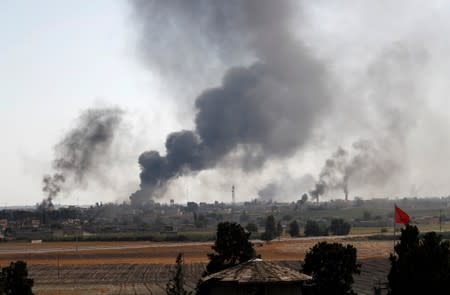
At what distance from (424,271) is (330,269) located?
19.9 feet

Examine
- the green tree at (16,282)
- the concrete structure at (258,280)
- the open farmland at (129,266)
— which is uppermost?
the concrete structure at (258,280)

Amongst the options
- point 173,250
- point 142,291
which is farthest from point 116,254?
point 142,291

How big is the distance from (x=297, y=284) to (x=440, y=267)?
13.0 meters

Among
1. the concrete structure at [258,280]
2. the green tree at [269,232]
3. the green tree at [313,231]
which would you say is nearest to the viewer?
the concrete structure at [258,280]

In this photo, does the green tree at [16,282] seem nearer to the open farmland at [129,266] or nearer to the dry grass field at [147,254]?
the open farmland at [129,266]

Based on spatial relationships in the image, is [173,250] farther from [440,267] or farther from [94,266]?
[440,267]

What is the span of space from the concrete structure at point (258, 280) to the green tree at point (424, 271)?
38.2ft

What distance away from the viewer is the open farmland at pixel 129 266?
69.9m

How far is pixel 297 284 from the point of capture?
2619cm

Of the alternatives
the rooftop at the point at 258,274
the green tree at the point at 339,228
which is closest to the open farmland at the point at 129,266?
the green tree at the point at 339,228

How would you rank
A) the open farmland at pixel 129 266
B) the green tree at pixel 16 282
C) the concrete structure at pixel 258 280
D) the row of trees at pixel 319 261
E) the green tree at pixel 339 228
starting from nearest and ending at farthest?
the concrete structure at pixel 258 280, the row of trees at pixel 319 261, the green tree at pixel 16 282, the open farmland at pixel 129 266, the green tree at pixel 339 228

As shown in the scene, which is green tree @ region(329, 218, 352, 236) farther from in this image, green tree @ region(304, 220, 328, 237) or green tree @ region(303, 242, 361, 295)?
green tree @ region(303, 242, 361, 295)

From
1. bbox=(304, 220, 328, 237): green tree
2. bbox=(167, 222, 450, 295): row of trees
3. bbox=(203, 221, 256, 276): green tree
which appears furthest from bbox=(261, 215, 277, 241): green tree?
bbox=(203, 221, 256, 276): green tree

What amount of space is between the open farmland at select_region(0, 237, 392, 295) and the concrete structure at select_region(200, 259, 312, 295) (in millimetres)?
37552
